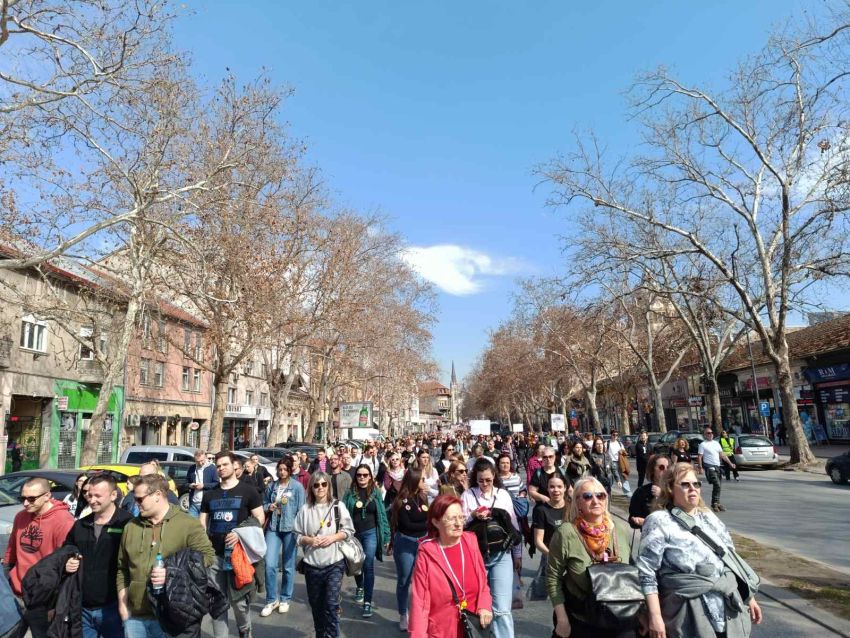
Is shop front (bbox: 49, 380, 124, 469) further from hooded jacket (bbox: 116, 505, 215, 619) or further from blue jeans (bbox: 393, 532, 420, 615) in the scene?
hooded jacket (bbox: 116, 505, 215, 619)

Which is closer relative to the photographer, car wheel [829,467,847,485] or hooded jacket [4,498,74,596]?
hooded jacket [4,498,74,596]

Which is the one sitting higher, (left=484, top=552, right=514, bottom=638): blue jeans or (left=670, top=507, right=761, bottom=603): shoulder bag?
(left=670, top=507, right=761, bottom=603): shoulder bag

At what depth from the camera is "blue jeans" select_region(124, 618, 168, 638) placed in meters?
3.93

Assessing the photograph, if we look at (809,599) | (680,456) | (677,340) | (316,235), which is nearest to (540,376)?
(677,340)

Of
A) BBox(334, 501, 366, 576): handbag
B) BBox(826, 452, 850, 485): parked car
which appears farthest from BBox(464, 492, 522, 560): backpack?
BBox(826, 452, 850, 485): parked car

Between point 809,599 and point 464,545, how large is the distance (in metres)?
4.75

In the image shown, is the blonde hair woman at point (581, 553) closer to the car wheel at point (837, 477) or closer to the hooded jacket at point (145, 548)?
the hooded jacket at point (145, 548)

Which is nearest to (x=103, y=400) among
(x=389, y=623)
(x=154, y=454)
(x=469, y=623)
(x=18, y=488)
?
(x=154, y=454)

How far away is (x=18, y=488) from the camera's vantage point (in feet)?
30.9

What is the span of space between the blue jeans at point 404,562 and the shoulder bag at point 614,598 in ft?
9.79

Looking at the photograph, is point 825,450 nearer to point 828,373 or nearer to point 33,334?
point 828,373

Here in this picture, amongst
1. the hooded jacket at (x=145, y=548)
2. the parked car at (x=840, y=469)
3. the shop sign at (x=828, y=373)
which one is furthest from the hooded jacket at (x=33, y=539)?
the shop sign at (x=828, y=373)

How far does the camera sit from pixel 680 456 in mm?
9852

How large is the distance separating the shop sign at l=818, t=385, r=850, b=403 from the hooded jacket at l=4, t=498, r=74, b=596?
35723 mm
